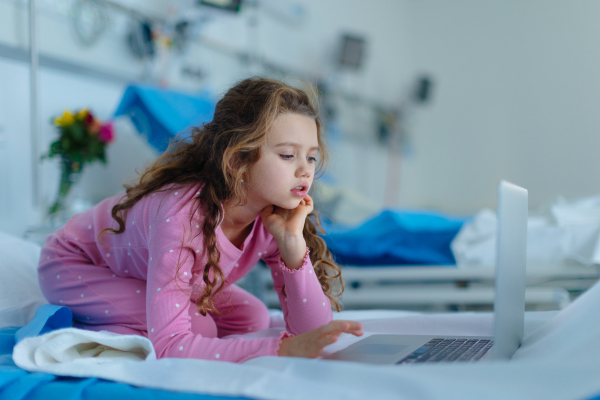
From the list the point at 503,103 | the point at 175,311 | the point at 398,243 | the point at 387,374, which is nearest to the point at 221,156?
the point at 175,311

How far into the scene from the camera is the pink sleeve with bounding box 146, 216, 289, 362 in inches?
30.0

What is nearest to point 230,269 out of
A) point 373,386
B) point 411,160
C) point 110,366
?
point 110,366

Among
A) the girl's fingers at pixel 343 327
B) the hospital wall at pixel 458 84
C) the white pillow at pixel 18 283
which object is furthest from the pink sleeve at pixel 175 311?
the hospital wall at pixel 458 84

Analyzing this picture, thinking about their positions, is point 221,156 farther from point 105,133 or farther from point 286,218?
point 105,133

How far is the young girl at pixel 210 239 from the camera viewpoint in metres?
0.80

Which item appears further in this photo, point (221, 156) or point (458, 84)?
point (458, 84)

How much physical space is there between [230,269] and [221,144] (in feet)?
0.80

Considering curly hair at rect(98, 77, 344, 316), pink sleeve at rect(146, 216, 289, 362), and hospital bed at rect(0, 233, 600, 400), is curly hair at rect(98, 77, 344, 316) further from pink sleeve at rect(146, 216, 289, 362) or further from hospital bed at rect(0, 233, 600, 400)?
hospital bed at rect(0, 233, 600, 400)

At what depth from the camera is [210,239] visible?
86 centimetres

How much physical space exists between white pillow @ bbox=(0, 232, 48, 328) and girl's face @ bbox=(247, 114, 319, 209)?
59cm

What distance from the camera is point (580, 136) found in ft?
12.6

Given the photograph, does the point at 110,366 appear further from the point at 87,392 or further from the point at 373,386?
the point at 373,386

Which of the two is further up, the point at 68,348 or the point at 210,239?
the point at 210,239

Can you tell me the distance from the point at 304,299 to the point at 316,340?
0.79 ft
